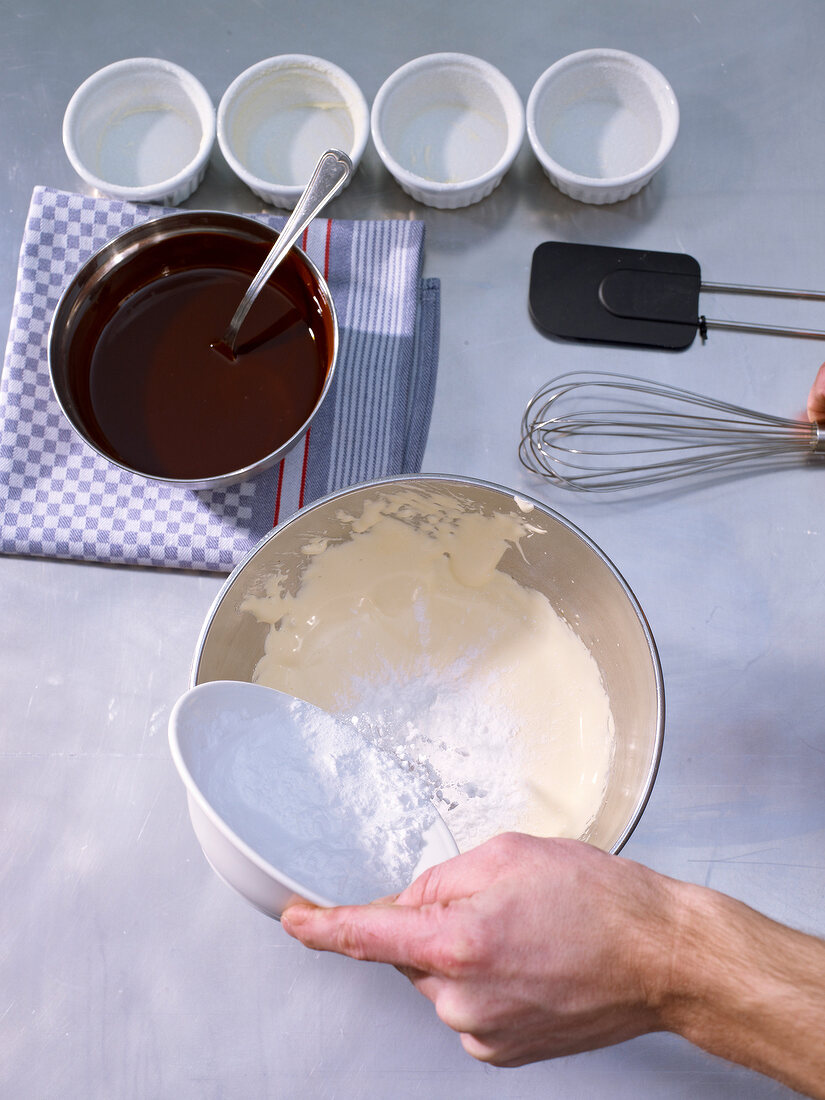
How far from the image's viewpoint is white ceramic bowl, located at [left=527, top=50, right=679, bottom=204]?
0.73 meters

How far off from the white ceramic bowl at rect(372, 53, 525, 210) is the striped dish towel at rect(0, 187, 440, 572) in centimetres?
5

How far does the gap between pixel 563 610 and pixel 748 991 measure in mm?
287

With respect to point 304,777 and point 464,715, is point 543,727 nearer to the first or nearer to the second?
point 464,715

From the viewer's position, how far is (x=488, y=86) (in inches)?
29.1

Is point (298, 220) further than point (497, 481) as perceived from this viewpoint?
No

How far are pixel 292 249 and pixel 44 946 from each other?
56 cm

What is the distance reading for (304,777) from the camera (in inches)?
21.5

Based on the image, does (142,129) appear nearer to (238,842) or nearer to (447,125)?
(447,125)

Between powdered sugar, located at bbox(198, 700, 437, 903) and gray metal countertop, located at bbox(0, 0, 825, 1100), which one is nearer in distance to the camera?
powdered sugar, located at bbox(198, 700, 437, 903)

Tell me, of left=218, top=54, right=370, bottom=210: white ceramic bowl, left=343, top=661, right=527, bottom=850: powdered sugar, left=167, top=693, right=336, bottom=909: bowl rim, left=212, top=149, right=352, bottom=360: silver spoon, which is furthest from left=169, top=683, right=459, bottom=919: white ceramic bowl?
left=218, top=54, right=370, bottom=210: white ceramic bowl

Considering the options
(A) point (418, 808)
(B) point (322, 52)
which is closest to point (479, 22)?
(B) point (322, 52)

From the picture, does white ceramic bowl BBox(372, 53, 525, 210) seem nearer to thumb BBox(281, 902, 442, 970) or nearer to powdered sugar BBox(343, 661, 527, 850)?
powdered sugar BBox(343, 661, 527, 850)

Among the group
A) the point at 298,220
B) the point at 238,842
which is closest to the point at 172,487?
the point at 298,220

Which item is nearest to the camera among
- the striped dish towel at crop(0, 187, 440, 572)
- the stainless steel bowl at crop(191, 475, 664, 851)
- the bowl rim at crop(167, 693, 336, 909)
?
the bowl rim at crop(167, 693, 336, 909)
